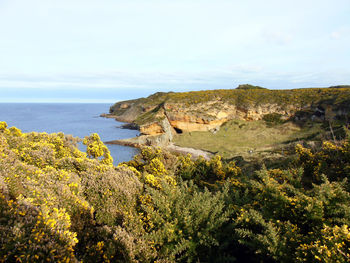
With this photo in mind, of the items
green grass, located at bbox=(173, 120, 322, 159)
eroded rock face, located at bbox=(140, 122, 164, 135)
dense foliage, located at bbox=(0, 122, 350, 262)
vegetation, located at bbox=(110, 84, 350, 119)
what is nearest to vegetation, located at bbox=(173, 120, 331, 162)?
green grass, located at bbox=(173, 120, 322, 159)

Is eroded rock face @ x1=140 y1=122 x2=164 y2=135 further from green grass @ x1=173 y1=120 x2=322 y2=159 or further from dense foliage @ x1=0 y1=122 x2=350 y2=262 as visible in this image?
dense foliage @ x1=0 y1=122 x2=350 y2=262

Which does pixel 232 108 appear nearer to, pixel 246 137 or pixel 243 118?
pixel 243 118

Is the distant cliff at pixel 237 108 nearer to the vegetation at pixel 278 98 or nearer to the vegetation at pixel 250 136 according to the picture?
the vegetation at pixel 278 98

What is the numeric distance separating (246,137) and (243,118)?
1294 cm

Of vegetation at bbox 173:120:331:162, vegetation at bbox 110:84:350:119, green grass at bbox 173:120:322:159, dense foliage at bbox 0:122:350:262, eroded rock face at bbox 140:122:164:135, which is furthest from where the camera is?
eroded rock face at bbox 140:122:164:135

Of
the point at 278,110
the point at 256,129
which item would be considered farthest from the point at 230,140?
the point at 278,110

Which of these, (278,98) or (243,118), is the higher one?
(278,98)

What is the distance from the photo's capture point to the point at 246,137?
4744 cm

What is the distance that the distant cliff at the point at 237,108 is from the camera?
168ft

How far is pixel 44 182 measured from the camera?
5469 mm

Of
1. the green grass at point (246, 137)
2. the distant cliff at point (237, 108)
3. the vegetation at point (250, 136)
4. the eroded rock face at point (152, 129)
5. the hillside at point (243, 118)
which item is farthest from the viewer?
the eroded rock face at point (152, 129)

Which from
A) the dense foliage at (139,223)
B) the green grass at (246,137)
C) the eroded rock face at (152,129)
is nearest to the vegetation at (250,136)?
the green grass at (246,137)

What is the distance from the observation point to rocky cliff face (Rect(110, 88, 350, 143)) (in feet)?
169

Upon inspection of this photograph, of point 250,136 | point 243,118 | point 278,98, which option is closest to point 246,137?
point 250,136
